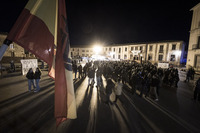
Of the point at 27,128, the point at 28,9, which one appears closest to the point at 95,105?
the point at 27,128

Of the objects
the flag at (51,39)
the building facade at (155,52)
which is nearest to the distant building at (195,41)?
the building facade at (155,52)

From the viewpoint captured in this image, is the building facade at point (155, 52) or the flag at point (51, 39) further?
the building facade at point (155, 52)

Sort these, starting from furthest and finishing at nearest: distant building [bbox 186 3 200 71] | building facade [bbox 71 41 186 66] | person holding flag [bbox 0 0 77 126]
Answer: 1. building facade [bbox 71 41 186 66]
2. distant building [bbox 186 3 200 71]
3. person holding flag [bbox 0 0 77 126]

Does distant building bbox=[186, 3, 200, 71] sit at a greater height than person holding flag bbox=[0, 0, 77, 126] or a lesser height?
greater

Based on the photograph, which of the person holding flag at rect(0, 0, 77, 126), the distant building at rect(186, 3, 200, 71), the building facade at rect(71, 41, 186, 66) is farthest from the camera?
the building facade at rect(71, 41, 186, 66)

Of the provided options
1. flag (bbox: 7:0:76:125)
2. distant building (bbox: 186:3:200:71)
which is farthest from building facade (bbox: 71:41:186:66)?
flag (bbox: 7:0:76:125)

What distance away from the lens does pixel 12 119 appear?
3.73 m

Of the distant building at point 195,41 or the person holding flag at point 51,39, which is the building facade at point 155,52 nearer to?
the distant building at point 195,41

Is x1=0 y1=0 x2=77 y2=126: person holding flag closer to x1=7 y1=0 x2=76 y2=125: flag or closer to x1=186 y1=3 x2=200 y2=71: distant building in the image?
x1=7 y1=0 x2=76 y2=125: flag

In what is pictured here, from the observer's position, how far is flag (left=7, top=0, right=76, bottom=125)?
1.67m

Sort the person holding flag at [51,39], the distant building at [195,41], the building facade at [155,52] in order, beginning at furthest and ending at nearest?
the building facade at [155,52]
the distant building at [195,41]
the person holding flag at [51,39]

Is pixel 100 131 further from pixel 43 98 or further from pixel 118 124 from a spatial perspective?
pixel 43 98

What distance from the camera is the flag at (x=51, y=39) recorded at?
167 cm

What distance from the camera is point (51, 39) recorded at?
6.52ft
